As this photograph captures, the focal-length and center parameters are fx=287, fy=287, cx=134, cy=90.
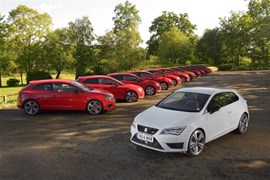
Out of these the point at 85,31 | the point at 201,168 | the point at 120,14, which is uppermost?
the point at 120,14

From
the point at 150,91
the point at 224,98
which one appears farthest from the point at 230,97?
the point at 150,91

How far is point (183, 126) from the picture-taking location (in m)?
6.59

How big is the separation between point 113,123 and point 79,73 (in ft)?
132

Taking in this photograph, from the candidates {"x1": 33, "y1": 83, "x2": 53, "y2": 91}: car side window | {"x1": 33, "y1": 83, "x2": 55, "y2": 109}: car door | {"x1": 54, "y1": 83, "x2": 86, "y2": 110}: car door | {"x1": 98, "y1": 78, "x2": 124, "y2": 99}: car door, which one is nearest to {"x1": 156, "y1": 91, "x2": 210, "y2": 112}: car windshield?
{"x1": 54, "y1": 83, "x2": 86, "y2": 110}: car door

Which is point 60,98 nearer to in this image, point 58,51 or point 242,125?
point 242,125

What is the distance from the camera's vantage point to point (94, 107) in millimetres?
11750

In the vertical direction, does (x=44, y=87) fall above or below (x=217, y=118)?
above

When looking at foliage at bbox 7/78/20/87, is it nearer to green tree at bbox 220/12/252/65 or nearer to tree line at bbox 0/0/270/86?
tree line at bbox 0/0/270/86

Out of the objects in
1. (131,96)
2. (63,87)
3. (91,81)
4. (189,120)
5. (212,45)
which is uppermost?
(212,45)

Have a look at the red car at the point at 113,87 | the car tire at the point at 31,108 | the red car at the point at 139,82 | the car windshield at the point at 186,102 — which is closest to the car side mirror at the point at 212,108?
the car windshield at the point at 186,102

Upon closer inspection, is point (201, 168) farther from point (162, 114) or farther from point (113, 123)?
point (113, 123)

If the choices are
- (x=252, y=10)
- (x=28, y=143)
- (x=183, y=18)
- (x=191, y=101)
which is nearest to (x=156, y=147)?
(x=191, y=101)

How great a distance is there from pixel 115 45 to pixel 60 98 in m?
35.5

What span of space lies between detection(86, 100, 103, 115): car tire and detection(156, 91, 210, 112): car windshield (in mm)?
4280
